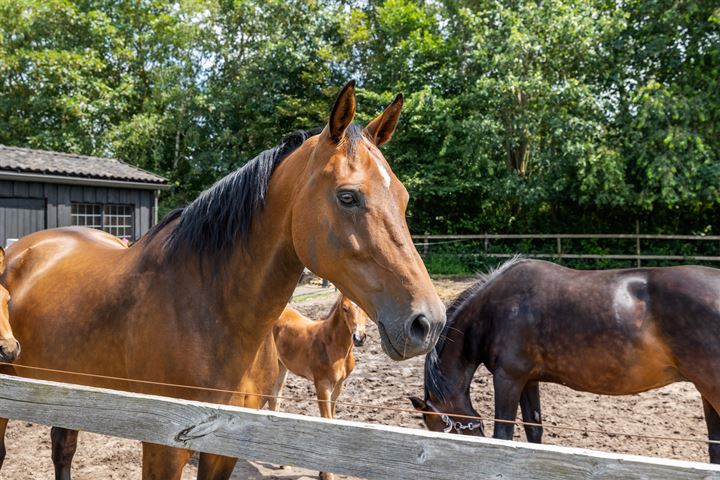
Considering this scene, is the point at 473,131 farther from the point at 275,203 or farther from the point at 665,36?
the point at 275,203

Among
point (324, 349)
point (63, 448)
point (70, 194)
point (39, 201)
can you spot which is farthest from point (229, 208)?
point (70, 194)

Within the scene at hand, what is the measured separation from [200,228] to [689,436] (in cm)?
467

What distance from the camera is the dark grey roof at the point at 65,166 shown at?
38.5 ft

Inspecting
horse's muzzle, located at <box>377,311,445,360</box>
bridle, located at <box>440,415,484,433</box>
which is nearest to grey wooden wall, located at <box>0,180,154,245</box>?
bridle, located at <box>440,415,484,433</box>

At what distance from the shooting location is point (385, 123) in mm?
2168

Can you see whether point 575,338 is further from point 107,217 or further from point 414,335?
point 107,217

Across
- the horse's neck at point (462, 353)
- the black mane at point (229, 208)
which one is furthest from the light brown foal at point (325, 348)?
the black mane at point (229, 208)

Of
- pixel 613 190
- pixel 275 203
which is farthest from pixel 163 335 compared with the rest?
pixel 613 190

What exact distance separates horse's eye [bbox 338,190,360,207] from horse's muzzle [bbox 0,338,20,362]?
2.12 meters

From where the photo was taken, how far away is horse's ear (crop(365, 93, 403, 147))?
2.12m

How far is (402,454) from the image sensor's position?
1399 mm

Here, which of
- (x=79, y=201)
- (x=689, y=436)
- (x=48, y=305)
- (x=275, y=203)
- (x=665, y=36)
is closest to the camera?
(x=275, y=203)

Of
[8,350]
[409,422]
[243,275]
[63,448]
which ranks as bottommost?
[409,422]

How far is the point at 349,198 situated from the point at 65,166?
1332 centimetres
